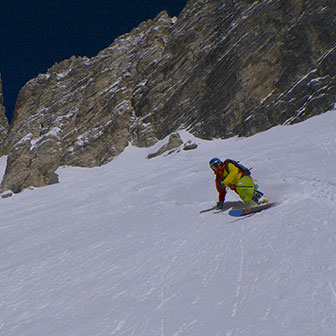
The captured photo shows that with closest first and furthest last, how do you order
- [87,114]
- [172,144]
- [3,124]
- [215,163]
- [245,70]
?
[215,163]
[245,70]
[172,144]
[87,114]
[3,124]

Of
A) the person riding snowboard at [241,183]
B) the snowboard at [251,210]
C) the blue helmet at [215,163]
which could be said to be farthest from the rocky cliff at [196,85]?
the snowboard at [251,210]

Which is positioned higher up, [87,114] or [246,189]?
[87,114]

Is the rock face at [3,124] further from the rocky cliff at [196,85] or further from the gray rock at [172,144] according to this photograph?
the gray rock at [172,144]

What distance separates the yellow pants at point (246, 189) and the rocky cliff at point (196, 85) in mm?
15468

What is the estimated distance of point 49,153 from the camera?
33.3 metres

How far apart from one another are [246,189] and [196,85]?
91.9 ft

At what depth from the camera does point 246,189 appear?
6895mm

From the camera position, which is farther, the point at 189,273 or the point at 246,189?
the point at 246,189

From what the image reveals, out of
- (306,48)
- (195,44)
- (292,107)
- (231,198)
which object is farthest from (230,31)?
(231,198)

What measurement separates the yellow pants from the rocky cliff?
15.5 meters

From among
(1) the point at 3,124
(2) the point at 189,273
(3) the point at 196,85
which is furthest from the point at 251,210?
(1) the point at 3,124

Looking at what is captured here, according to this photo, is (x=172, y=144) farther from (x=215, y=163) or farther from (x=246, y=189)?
(x=246, y=189)

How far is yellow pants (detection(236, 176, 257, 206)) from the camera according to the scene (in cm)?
683

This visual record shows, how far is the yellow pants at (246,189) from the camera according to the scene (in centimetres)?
683
